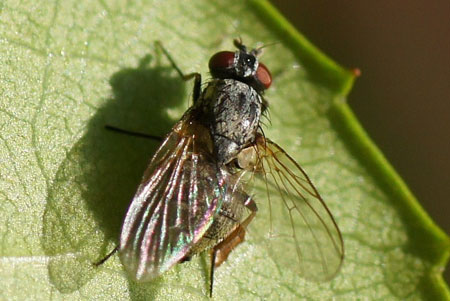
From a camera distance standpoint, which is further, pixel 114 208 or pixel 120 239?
pixel 114 208

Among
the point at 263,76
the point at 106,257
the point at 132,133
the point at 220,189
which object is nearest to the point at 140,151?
the point at 132,133

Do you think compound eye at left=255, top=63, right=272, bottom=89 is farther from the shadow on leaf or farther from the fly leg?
the fly leg

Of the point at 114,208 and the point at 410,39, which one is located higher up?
the point at 410,39

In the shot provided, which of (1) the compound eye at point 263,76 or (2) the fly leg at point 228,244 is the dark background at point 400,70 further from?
(2) the fly leg at point 228,244

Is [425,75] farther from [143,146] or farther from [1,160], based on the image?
[1,160]

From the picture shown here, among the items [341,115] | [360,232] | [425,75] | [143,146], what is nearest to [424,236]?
[360,232]

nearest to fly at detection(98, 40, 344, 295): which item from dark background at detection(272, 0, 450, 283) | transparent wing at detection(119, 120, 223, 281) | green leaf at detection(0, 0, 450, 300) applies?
transparent wing at detection(119, 120, 223, 281)

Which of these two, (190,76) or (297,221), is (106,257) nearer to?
(297,221)
